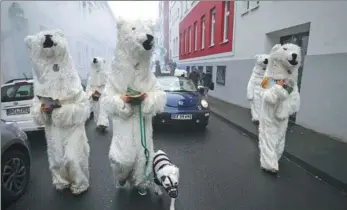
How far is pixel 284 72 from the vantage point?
420 cm

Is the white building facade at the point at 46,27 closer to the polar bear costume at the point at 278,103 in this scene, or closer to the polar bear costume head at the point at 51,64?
the polar bear costume head at the point at 51,64

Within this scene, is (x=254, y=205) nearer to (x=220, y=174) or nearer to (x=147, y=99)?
(x=220, y=174)

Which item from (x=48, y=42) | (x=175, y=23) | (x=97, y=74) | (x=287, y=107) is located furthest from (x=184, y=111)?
(x=175, y=23)

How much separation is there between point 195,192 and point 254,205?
836 mm

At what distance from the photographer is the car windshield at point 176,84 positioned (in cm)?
764

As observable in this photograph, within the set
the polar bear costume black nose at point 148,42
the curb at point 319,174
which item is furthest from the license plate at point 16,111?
the curb at point 319,174

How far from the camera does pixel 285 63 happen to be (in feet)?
13.6

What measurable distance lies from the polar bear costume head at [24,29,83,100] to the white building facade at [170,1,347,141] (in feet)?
18.7

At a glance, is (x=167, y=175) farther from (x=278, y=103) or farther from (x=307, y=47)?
(x=307, y=47)

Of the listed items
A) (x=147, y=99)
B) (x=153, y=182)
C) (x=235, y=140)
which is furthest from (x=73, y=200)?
(x=235, y=140)

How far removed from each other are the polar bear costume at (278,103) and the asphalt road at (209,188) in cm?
40

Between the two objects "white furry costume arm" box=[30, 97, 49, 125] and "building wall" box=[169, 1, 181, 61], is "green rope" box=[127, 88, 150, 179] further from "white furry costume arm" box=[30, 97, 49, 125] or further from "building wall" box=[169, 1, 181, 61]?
"building wall" box=[169, 1, 181, 61]

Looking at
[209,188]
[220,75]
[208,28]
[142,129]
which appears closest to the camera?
[142,129]

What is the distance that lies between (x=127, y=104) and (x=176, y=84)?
4870 mm
